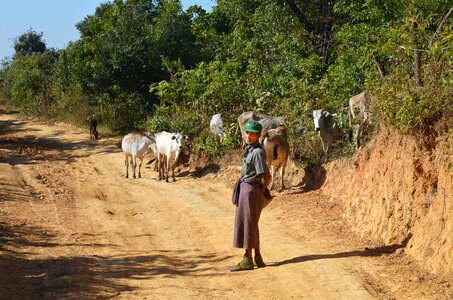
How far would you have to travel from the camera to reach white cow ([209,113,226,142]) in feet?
56.5

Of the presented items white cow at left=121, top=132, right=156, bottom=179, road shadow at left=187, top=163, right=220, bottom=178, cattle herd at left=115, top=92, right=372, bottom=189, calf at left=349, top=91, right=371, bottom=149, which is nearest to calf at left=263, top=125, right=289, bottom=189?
cattle herd at left=115, top=92, right=372, bottom=189

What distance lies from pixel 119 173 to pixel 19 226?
7.00 metres

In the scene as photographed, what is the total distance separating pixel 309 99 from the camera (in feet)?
52.4

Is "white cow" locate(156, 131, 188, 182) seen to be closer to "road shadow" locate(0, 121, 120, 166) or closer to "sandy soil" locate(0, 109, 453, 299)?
"sandy soil" locate(0, 109, 453, 299)

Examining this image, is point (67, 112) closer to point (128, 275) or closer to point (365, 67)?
point (365, 67)

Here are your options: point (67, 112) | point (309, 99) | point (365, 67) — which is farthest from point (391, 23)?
point (67, 112)

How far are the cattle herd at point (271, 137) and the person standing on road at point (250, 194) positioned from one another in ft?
14.3

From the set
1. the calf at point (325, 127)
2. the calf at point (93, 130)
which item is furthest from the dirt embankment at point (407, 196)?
the calf at point (93, 130)

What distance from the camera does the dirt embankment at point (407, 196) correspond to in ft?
24.6

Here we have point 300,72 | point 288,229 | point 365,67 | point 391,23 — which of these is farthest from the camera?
point 300,72

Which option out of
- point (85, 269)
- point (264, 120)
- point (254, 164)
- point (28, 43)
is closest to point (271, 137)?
point (264, 120)

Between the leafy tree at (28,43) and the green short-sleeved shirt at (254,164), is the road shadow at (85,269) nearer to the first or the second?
the green short-sleeved shirt at (254,164)

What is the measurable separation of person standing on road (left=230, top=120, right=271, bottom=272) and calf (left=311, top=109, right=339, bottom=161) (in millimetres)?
5974

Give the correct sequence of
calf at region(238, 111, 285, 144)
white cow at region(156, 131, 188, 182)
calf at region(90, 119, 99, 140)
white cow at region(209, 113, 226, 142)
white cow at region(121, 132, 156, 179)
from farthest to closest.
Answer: calf at region(90, 119, 99, 140), white cow at region(209, 113, 226, 142), white cow at region(121, 132, 156, 179), white cow at region(156, 131, 188, 182), calf at region(238, 111, 285, 144)
